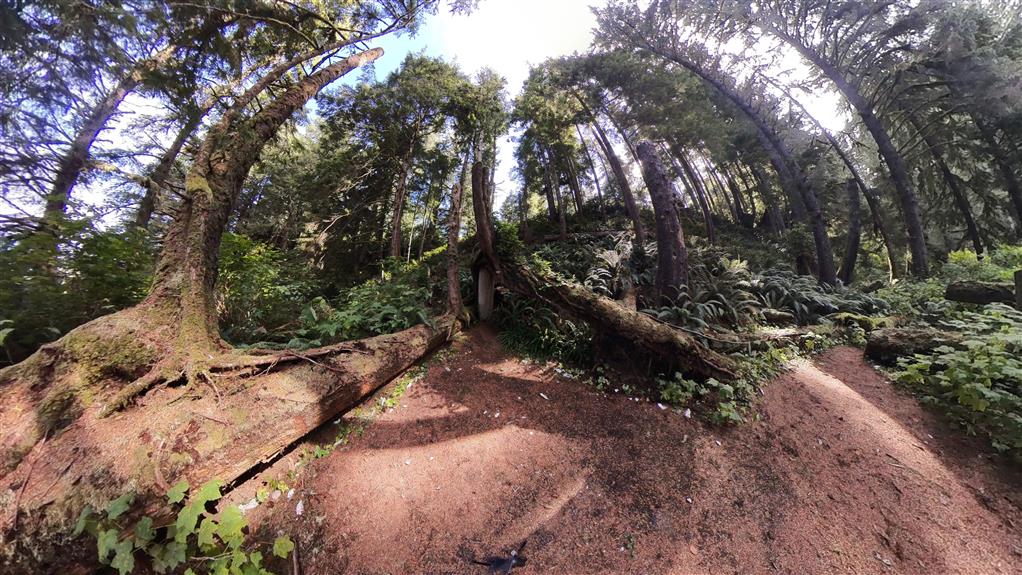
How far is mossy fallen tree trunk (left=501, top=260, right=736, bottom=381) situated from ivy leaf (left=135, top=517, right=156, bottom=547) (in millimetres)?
4622

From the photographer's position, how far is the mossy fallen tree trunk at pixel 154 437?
1808 millimetres

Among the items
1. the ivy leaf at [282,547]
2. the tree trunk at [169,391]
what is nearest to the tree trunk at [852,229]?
the tree trunk at [169,391]

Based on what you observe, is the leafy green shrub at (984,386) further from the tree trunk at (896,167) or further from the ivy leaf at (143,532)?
the tree trunk at (896,167)

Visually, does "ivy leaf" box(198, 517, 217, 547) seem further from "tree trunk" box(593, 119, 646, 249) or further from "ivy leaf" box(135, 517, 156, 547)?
"tree trunk" box(593, 119, 646, 249)

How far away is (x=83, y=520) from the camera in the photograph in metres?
1.82

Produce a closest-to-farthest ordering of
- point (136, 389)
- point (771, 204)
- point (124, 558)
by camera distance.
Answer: point (124, 558) < point (136, 389) < point (771, 204)

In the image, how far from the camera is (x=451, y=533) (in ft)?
7.89

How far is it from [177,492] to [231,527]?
46cm

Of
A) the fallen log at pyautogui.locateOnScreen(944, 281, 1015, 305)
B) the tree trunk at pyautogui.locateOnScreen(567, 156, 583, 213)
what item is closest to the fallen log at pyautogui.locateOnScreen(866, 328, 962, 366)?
the fallen log at pyautogui.locateOnScreen(944, 281, 1015, 305)

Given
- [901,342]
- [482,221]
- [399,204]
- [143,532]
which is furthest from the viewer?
[399,204]

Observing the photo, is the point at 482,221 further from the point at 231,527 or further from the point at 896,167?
the point at 896,167

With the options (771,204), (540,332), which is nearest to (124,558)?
(540,332)

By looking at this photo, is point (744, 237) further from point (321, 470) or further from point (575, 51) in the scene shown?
point (321, 470)

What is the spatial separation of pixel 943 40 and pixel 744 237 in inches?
356
